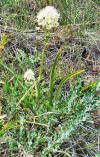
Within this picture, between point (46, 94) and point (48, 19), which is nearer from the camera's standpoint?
point (48, 19)

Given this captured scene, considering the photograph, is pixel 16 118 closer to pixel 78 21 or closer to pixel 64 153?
pixel 64 153

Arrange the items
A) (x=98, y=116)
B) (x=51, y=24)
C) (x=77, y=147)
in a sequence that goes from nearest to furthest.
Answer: (x=51, y=24), (x=77, y=147), (x=98, y=116)

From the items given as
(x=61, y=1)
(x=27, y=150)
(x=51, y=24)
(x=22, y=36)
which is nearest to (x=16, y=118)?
(x=27, y=150)

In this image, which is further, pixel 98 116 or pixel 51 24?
pixel 98 116

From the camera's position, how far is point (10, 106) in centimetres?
157

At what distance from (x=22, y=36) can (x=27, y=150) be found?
1165mm

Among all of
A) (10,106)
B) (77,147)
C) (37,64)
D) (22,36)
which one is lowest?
(77,147)

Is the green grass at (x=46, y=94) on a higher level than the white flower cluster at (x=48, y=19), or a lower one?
lower

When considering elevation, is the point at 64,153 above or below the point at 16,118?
below

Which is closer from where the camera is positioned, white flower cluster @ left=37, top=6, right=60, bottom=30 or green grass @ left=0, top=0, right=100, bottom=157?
white flower cluster @ left=37, top=6, right=60, bottom=30

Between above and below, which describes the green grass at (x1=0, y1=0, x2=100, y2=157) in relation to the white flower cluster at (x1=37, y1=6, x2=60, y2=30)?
below

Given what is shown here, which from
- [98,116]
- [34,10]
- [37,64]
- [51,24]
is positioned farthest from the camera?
[34,10]

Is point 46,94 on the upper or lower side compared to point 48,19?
lower

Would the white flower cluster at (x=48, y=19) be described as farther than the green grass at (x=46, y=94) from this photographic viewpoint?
No
